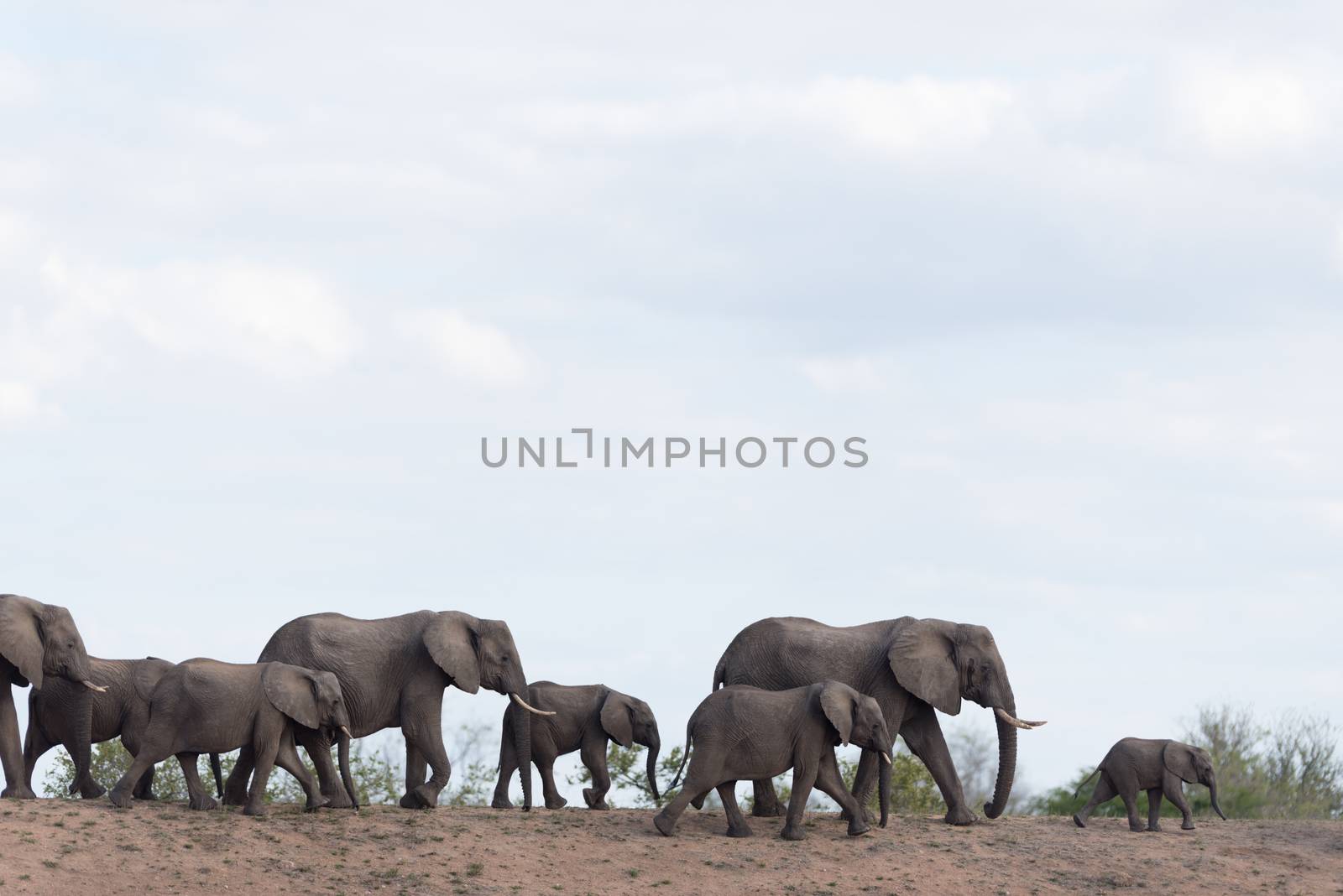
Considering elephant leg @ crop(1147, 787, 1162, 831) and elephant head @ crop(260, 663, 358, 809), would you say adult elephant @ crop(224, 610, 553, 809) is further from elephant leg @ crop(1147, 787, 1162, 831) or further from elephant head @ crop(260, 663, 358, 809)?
elephant leg @ crop(1147, 787, 1162, 831)

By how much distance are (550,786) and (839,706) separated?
16.6 ft

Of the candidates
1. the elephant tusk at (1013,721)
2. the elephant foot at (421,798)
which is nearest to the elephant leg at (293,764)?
the elephant foot at (421,798)

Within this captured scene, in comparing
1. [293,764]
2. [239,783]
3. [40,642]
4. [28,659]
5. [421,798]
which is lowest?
[421,798]

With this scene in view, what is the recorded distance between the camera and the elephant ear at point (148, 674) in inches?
901

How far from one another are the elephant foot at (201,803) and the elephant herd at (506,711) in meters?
0.02

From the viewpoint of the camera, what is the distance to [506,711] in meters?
24.8

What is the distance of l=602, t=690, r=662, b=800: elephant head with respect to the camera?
24.5m

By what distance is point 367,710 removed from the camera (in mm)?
23500

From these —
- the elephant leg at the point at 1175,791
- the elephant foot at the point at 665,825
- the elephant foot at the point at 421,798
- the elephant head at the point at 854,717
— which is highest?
the elephant head at the point at 854,717

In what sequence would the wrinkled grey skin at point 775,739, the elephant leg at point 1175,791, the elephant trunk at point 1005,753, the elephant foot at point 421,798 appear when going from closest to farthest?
the wrinkled grey skin at point 775,739 → the elephant foot at point 421,798 → the elephant trunk at point 1005,753 → the elephant leg at point 1175,791

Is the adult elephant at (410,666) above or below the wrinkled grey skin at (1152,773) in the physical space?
above

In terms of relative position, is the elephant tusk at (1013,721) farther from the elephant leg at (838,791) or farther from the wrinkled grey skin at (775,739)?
the elephant leg at (838,791)

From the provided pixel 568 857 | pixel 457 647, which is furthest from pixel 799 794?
pixel 457 647

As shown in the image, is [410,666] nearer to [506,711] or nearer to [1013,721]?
[506,711]
